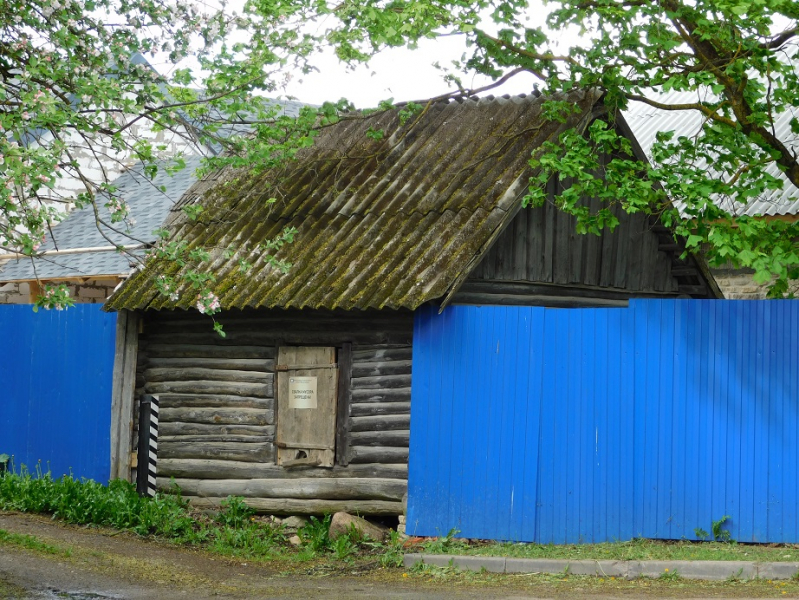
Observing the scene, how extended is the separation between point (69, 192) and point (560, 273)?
11.0m

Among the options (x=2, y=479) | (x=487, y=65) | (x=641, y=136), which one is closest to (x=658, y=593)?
(x=487, y=65)

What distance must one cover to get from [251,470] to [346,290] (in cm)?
246

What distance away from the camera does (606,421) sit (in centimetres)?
923

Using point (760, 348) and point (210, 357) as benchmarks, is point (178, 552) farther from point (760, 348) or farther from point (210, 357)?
point (760, 348)

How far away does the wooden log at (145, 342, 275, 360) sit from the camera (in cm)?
1145

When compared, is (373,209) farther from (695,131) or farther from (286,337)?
(695,131)

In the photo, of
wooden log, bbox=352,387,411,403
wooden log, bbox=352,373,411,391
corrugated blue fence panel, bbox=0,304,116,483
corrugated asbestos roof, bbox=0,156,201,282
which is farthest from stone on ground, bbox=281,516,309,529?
corrugated asbestos roof, bbox=0,156,201,282

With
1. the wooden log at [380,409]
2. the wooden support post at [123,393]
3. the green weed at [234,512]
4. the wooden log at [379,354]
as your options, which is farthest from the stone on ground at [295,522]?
the wooden support post at [123,393]

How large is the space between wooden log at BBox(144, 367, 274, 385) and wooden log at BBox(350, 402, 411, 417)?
1217mm

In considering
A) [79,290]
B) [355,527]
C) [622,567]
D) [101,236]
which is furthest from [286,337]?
[101,236]

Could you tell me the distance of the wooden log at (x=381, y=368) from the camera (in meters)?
10.3

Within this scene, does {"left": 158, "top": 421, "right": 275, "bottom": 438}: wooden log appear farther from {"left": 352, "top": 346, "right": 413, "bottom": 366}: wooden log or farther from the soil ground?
the soil ground

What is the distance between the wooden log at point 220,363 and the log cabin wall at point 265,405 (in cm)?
1

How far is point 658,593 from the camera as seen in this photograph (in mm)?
7633
